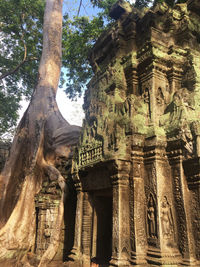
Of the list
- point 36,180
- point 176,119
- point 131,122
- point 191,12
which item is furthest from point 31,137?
point 191,12

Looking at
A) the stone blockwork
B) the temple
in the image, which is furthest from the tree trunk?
the stone blockwork

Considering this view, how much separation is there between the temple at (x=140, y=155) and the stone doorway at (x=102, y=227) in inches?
0.8

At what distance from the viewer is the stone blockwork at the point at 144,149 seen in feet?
13.4

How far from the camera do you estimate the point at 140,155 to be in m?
4.66

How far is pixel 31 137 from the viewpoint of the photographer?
8234 mm

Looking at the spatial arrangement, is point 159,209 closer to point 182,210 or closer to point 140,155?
point 182,210

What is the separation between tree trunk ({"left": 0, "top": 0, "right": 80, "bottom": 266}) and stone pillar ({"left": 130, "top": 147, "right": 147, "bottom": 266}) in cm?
241

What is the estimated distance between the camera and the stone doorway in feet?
17.1

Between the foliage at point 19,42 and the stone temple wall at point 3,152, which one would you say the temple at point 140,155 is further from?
the foliage at point 19,42

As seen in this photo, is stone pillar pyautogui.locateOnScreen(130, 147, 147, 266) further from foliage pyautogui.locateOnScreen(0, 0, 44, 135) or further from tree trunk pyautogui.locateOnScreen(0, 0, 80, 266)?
foliage pyautogui.locateOnScreen(0, 0, 44, 135)

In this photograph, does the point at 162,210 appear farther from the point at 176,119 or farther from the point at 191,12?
the point at 191,12

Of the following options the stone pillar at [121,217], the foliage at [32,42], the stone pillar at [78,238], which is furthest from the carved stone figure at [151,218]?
the foliage at [32,42]

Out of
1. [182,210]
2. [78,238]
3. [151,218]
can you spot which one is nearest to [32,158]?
[78,238]

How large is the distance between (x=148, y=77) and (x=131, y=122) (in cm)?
129
